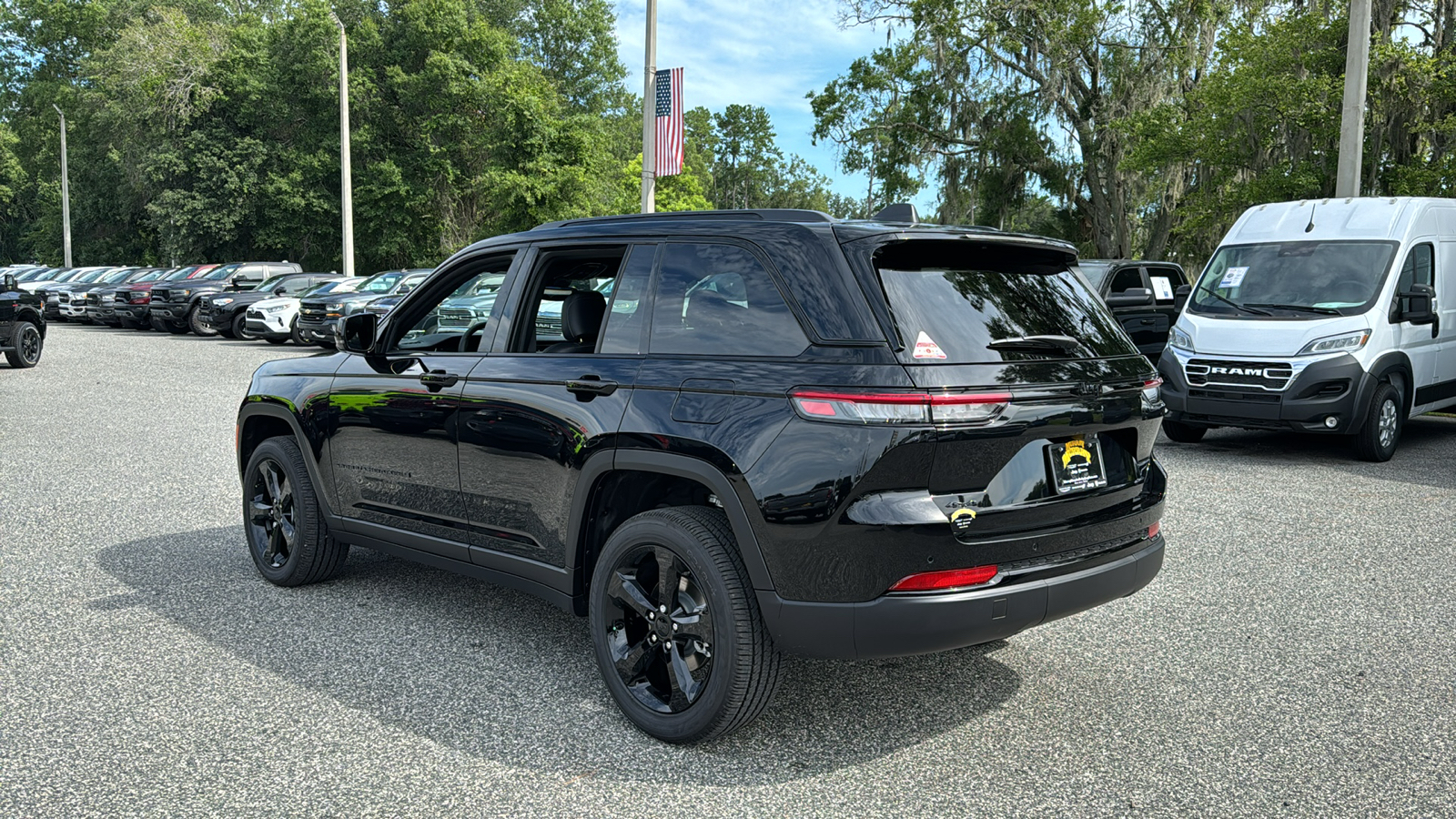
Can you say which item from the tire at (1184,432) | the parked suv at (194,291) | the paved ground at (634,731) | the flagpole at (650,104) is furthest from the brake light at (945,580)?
the parked suv at (194,291)

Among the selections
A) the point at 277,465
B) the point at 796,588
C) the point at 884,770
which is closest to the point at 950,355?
the point at 796,588

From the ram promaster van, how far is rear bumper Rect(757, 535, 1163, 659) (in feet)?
23.7

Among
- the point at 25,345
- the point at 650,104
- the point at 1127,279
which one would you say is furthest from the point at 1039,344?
the point at 25,345

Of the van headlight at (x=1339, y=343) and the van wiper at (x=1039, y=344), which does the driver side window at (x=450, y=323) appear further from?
the van headlight at (x=1339, y=343)

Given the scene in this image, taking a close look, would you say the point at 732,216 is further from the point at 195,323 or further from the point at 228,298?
the point at 195,323

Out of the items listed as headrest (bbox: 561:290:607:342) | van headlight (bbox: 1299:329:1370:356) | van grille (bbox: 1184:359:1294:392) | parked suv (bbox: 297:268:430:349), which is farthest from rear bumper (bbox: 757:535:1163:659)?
parked suv (bbox: 297:268:430:349)

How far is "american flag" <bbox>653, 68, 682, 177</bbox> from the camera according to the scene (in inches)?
632

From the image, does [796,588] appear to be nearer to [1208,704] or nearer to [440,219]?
[1208,704]

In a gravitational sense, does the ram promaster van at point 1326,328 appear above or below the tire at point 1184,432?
above

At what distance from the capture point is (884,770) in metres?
3.52

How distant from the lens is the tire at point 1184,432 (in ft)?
36.2

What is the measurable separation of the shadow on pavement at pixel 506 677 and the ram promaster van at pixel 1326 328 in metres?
6.26

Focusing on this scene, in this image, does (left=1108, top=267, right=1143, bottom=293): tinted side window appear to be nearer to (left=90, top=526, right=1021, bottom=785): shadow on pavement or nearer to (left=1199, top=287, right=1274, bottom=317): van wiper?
(left=1199, top=287, right=1274, bottom=317): van wiper

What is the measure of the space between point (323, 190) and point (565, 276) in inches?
1737
